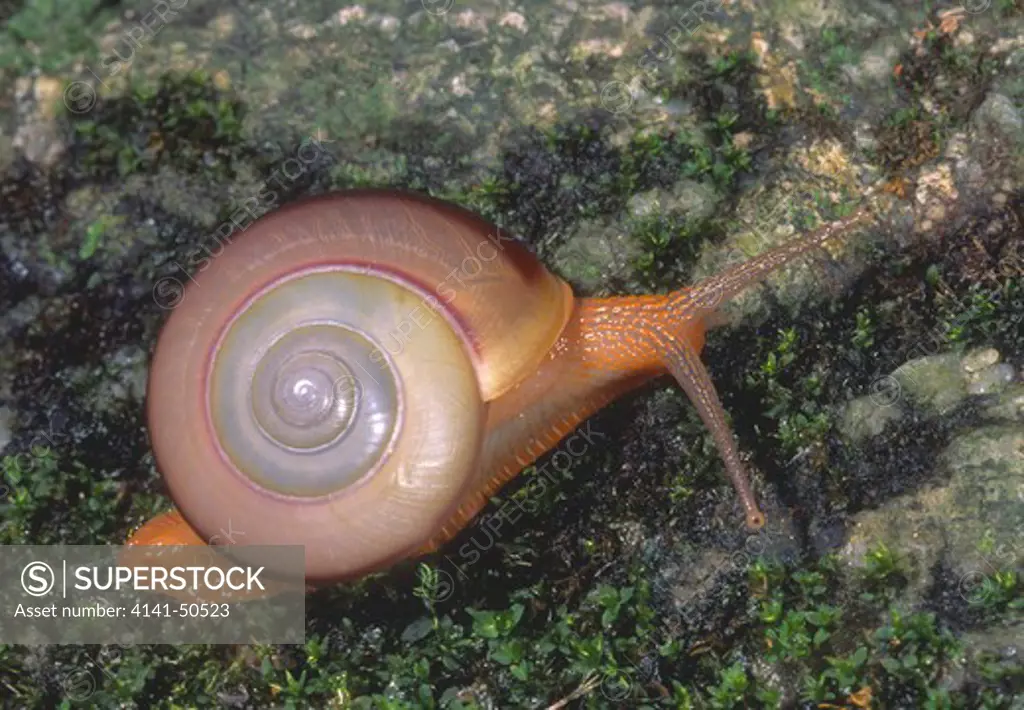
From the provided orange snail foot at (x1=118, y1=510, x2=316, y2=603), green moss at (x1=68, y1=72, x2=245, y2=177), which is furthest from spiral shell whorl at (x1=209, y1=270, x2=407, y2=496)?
green moss at (x1=68, y1=72, x2=245, y2=177)

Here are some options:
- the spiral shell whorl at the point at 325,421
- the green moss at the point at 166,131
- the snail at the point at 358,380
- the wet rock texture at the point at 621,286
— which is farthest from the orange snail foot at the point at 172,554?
the green moss at the point at 166,131

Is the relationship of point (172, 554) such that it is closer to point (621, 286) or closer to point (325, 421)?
point (325, 421)

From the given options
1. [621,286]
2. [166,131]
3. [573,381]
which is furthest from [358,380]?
[166,131]

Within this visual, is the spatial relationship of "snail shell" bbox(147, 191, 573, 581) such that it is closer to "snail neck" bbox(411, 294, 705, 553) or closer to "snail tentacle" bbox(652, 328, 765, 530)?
"snail neck" bbox(411, 294, 705, 553)

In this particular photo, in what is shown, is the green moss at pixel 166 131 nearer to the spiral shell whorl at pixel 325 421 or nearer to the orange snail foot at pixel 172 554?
the spiral shell whorl at pixel 325 421

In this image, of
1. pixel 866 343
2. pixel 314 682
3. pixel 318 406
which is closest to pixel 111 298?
pixel 318 406
